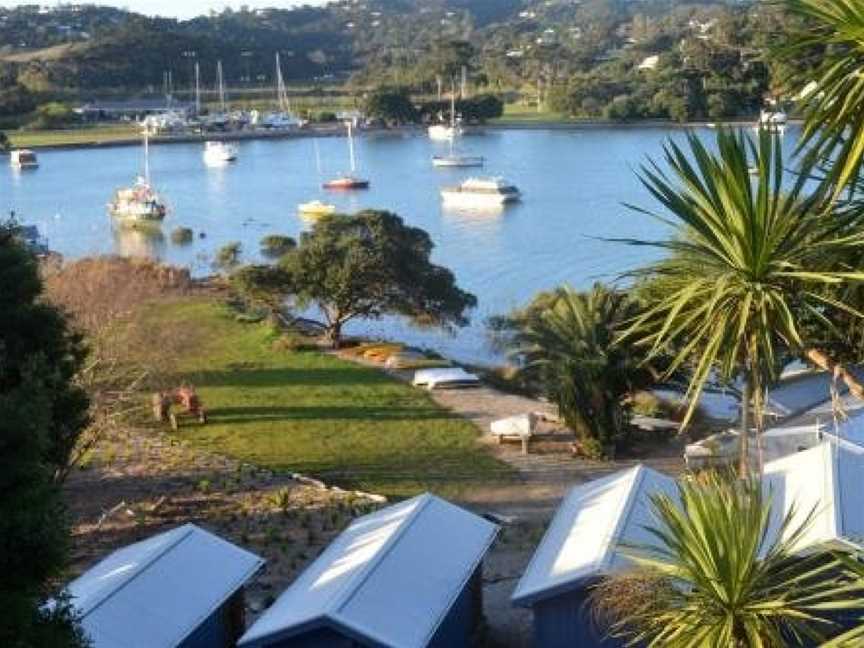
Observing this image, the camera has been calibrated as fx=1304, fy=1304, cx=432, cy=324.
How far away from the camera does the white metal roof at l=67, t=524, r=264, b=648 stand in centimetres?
812

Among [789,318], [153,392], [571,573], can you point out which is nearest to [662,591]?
[789,318]

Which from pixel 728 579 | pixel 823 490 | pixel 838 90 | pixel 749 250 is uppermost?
pixel 838 90

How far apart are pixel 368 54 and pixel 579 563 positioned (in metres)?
122

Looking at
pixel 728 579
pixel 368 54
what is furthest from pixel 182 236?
pixel 368 54

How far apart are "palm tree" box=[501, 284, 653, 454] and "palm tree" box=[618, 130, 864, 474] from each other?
11695mm

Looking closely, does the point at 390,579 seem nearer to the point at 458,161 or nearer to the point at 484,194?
the point at 484,194

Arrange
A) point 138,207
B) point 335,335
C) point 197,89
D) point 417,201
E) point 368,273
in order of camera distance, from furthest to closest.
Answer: point 197,89, point 417,201, point 138,207, point 335,335, point 368,273

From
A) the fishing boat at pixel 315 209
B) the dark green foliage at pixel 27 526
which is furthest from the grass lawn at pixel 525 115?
the dark green foliage at pixel 27 526

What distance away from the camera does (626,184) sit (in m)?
52.4

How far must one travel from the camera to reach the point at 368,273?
2348 cm

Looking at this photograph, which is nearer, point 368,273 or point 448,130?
point 368,273

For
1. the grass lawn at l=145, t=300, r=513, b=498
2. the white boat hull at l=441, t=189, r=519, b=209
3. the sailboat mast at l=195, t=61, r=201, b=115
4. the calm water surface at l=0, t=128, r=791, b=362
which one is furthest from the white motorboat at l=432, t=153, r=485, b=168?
the grass lawn at l=145, t=300, r=513, b=498

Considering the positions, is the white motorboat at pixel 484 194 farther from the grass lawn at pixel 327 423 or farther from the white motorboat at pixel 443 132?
the grass lawn at pixel 327 423

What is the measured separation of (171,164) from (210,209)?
1969cm
